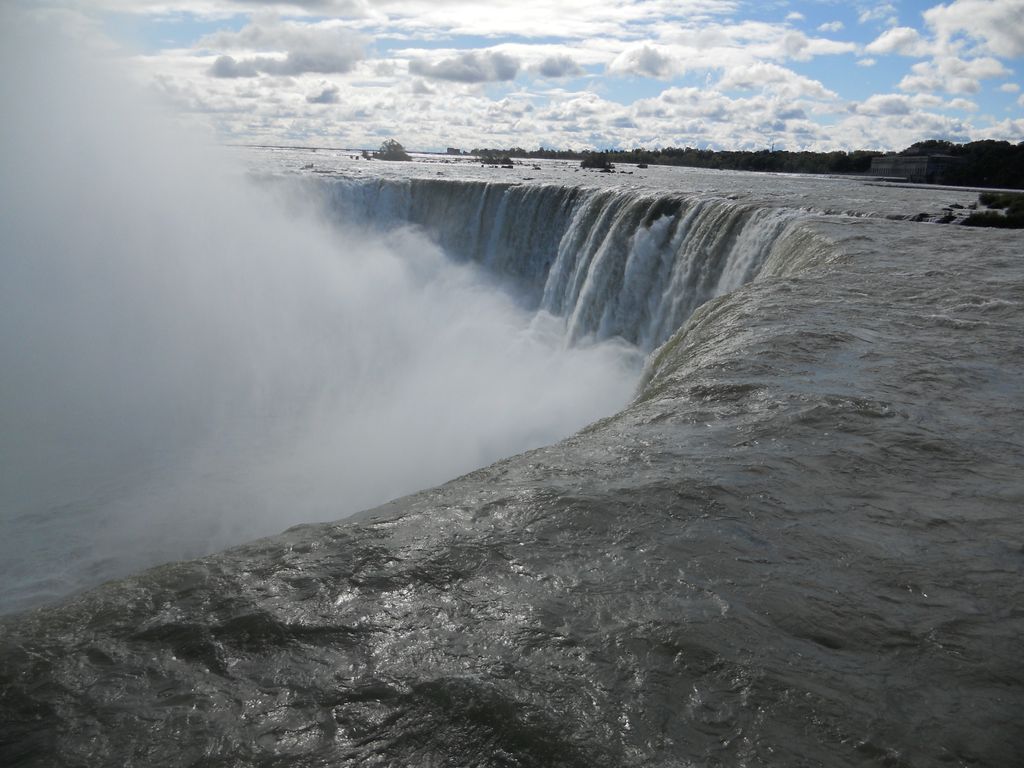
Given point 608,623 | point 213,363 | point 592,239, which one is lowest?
point 213,363

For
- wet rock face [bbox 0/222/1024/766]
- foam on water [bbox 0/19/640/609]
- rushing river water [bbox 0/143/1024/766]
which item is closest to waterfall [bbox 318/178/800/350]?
foam on water [bbox 0/19/640/609]

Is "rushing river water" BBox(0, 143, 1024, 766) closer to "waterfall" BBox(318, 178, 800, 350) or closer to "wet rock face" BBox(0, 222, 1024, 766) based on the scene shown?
"wet rock face" BBox(0, 222, 1024, 766)

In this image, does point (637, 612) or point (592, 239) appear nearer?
point (637, 612)

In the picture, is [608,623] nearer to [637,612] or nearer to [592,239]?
[637,612]

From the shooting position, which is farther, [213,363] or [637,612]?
[213,363]

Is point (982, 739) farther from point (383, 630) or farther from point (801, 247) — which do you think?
point (801, 247)

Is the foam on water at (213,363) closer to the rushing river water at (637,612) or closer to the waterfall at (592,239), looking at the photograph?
the waterfall at (592,239)

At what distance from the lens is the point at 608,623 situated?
10.2 ft

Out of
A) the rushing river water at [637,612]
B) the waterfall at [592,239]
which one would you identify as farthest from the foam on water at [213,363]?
the rushing river water at [637,612]

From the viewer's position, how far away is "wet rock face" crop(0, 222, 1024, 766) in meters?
2.54

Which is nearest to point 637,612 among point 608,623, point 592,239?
point 608,623

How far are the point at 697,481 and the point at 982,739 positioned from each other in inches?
77.1

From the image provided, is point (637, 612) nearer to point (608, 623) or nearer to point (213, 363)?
point (608, 623)

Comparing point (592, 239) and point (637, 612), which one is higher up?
point (592, 239)
